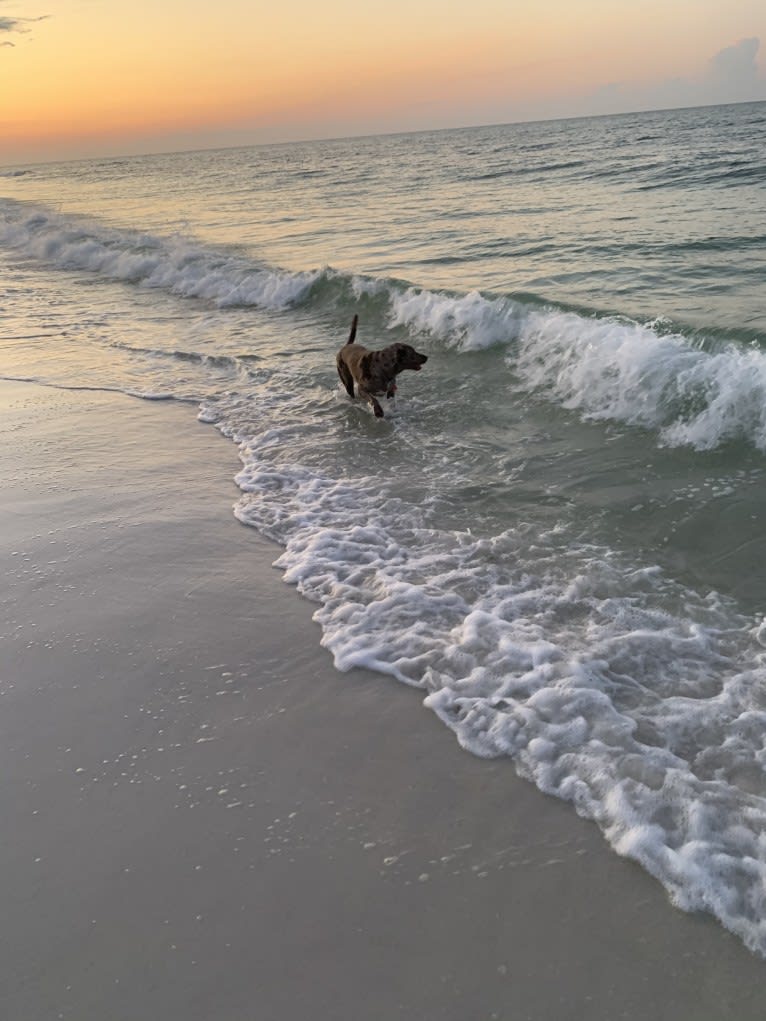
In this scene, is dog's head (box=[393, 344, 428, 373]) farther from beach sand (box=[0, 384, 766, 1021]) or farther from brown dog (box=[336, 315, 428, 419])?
beach sand (box=[0, 384, 766, 1021])

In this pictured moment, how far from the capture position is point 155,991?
6.93 ft

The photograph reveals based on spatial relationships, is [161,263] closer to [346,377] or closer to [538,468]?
[346,377]

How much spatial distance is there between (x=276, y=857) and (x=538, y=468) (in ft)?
12.8

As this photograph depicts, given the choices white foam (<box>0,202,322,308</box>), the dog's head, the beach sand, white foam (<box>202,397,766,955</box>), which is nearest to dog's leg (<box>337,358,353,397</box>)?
the dog's head

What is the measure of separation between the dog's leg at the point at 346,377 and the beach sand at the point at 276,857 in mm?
4071

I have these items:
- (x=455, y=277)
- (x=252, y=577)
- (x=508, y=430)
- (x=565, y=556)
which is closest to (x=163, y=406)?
Result: (x=508, y=430)

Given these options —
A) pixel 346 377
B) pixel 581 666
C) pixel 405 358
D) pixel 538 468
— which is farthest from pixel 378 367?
pixel 581 666

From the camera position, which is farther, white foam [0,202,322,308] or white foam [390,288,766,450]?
white foam [0,202,322,308]

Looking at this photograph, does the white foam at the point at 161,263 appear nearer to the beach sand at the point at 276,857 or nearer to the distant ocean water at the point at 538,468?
the distant ocean water at the point at 538,468

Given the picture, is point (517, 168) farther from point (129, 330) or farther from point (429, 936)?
point (429, 936)

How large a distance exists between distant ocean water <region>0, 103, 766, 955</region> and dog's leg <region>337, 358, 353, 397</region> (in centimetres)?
14

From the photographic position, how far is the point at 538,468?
583 centimetres

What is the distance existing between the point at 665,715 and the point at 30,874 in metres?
2.33

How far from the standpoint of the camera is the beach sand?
6.85 ft
